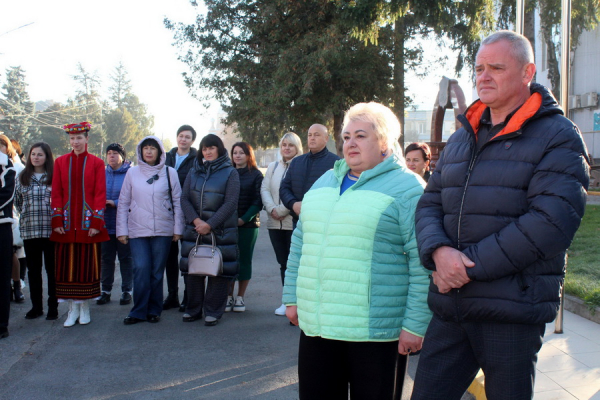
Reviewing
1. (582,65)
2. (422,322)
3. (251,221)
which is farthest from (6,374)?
(582,65)

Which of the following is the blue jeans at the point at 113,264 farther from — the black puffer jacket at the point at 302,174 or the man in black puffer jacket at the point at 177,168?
the black puffer jacket at the point at 302,174

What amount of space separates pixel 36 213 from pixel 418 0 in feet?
28.4

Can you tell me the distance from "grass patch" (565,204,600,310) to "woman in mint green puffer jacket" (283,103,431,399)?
4.09 m

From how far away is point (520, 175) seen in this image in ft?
7.13

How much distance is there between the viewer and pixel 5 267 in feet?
18.0

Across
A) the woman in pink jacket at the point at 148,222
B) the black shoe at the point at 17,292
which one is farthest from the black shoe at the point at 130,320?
the black shoe at the point at 17,292

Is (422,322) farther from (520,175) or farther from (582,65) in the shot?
(582,65)

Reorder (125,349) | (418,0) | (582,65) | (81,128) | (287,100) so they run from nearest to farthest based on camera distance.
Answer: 1. (125,349)
2. (81,128)
3. (418,0)
4. (287,100)
5. (582,65)

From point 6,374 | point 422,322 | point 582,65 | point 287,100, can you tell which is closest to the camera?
point 422,322

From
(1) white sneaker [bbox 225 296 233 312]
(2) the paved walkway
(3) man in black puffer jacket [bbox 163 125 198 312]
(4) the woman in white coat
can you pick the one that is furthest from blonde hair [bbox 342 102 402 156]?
(1) white sneaker [bbox 225 296 233 312]

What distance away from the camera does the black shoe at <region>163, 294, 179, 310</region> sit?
6.85m

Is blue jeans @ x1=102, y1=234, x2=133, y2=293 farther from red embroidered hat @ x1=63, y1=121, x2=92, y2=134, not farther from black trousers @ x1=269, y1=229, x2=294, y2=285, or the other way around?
black trousers @ x1=269, y1=229, x2=294, y2=285

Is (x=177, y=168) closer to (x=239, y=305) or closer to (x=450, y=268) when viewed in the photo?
(x=239, y=305)

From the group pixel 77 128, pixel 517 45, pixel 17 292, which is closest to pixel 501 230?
pixel 517 45
